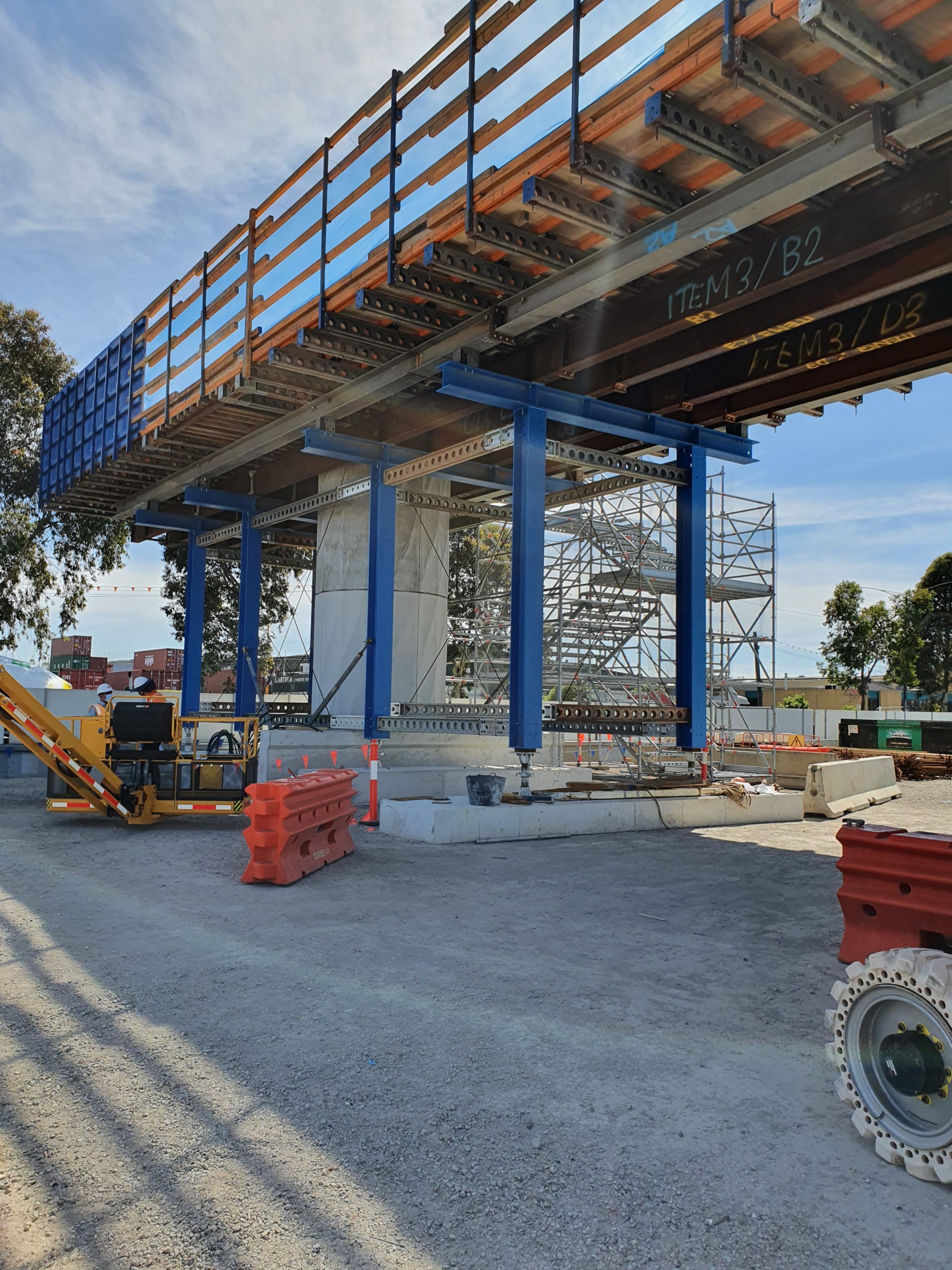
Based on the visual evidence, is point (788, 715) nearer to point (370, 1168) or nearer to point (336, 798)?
point (336, 798)

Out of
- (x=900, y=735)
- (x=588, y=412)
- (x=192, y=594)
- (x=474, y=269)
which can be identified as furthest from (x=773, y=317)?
(x=900, y=735)

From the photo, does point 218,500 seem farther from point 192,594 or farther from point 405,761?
point 405,761

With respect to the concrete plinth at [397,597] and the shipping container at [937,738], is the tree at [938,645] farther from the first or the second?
the concrete plinth at [397,597]

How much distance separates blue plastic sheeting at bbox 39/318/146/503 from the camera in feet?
56.8

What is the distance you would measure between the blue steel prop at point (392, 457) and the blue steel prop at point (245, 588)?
4.42 metres

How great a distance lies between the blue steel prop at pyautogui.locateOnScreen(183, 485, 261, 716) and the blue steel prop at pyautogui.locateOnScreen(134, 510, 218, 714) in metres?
2.06

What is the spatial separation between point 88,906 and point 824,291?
9050mm

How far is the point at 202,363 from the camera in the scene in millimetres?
14375

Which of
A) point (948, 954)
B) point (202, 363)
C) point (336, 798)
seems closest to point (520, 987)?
point (948, 954)

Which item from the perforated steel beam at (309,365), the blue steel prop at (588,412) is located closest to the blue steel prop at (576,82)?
the blue steel prop at (588,412)

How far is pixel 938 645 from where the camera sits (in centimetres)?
5116

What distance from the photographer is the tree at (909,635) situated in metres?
49.6

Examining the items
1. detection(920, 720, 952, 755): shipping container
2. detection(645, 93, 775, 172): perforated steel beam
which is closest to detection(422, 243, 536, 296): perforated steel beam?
detection(645, 93, 775, 172): perforated steel beam

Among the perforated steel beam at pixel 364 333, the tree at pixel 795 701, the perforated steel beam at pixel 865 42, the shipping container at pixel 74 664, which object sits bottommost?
the tree at pixel 795 701
